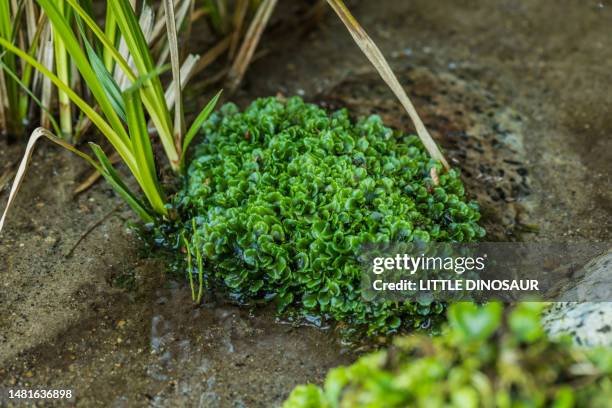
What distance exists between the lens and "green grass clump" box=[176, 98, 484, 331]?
2145mm

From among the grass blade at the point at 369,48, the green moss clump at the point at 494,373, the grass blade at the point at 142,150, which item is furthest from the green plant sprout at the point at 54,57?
the green moss clump at the point at 494,373

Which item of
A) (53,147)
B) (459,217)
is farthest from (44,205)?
(459,217)

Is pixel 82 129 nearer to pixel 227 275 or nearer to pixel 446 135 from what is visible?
pixel 227 275

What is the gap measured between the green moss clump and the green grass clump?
0.74m

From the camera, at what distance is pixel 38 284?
230 cm

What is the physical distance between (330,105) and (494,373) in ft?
6.28

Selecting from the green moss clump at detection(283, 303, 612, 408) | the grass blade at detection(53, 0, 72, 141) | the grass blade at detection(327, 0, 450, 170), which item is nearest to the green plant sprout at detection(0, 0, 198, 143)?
the grass blade at detection(53, 0, 72, 141)

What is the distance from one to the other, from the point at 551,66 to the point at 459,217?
1.38 m

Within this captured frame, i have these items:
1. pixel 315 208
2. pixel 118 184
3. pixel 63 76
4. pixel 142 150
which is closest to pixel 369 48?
pixel 315 208

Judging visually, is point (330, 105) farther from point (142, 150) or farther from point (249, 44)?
point (142, 150)

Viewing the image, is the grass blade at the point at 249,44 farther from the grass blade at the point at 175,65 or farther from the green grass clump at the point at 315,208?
the grass blade at the point at 175,65

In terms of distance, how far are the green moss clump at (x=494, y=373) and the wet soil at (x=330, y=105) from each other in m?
0.76

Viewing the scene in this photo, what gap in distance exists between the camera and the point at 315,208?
7.26 feet

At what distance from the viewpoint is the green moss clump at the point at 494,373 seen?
49.9 inches
